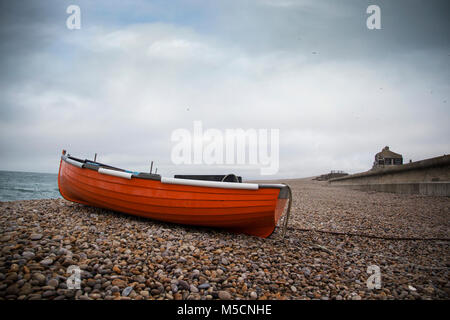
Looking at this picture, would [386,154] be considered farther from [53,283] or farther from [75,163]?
[53,283]

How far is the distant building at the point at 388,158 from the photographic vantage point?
34.0 meters

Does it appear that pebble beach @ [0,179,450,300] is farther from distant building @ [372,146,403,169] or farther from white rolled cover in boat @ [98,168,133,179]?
distant building @ [372,146,403,169]

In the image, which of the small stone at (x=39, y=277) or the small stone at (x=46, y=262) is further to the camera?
the small stone at (x=46, y=262)

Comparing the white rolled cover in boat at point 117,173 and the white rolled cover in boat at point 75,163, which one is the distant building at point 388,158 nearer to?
the white rolled cover in boat at point 117,173

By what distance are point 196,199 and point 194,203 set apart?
0.10m

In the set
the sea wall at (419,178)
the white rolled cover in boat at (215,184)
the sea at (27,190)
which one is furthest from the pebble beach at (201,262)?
the sea at (27,190)

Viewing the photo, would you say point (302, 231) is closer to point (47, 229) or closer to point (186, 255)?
point (186, 255)

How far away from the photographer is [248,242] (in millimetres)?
4523

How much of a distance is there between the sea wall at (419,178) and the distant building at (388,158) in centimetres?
2061

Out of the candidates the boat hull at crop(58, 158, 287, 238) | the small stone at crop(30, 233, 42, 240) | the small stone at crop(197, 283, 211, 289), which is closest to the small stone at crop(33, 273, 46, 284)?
the small stone at crop(30, 233, 42, 240)

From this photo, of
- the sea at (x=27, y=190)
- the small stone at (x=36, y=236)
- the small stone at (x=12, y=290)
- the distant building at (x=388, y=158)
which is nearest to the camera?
the small stone at (x=12, y=290)

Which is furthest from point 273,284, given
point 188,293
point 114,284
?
point 114,284

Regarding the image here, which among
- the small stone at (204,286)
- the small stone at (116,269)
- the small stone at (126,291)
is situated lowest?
the small stone at (204,286)

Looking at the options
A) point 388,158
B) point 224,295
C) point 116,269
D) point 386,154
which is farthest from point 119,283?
point 386,154
